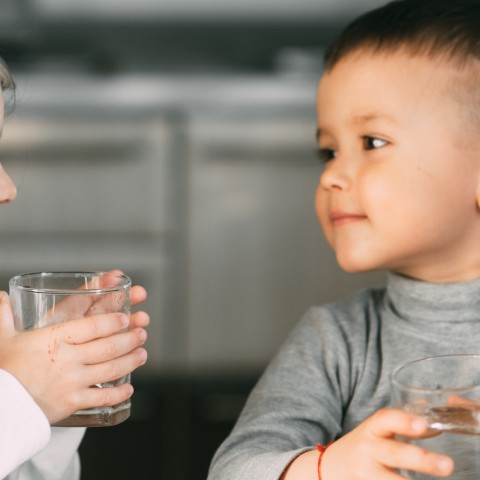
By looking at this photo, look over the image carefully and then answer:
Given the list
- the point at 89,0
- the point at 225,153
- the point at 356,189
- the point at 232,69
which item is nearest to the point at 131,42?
the point at 89,0

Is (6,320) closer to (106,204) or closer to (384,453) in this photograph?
(384,453)

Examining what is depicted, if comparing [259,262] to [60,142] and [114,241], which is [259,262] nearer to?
[114,241]

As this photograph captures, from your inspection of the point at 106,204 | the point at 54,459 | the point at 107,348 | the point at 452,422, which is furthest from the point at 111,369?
the point at 106,204

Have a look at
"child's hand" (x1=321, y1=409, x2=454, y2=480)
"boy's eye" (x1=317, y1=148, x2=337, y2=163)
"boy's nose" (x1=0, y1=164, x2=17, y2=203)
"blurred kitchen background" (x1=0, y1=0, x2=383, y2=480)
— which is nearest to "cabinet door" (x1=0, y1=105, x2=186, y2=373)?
"blurred kitchen background" (x1=0, y1=0, x2=383, y2=480)

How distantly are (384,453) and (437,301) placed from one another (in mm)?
407

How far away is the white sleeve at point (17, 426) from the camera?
0.74 m

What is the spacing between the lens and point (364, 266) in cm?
98

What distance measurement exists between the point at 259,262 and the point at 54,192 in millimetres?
616

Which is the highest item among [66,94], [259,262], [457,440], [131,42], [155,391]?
[131,42]

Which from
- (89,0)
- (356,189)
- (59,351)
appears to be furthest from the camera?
(89,0)

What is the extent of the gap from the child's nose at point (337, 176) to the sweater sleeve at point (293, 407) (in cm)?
15

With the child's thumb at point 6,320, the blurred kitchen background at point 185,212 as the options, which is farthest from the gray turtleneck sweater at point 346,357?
the blurred kitchen background at point 185,212

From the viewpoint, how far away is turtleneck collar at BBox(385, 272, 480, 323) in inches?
38.2

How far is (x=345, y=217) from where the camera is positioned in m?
1.00
